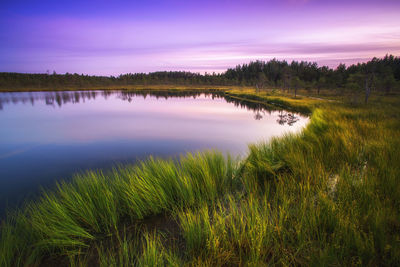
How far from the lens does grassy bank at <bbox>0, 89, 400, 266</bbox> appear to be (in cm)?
206

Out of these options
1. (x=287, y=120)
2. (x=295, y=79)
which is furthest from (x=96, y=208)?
(x=295, y=79)

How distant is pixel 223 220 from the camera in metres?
2.51

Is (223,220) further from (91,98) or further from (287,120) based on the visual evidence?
(91,98)

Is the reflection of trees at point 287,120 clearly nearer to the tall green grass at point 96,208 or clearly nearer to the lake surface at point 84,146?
the lake surface at point 84,146

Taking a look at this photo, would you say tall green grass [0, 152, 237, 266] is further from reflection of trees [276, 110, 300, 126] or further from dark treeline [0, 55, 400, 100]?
dark treeline [0, 55, 400, 100]

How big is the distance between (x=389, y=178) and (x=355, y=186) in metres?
0.66

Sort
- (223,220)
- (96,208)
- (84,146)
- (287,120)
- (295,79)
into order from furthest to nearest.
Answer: (295,79), (287,120), (84,146), (96,208), (223,220)

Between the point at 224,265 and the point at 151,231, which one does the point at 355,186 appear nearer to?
the point at 224,265

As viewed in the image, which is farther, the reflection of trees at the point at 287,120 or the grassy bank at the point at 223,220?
the reflection of trees at the point at 287,120

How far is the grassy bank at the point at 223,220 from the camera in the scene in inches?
81.0

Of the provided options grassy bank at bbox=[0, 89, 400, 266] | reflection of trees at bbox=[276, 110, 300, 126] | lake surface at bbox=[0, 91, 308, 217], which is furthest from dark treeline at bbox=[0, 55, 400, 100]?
grassy bank at bbox=[0, 89, 400, 266]

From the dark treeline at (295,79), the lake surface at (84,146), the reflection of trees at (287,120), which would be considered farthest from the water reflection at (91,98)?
the dark treeline at (295,79)

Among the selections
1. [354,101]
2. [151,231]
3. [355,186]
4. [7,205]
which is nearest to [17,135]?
[7,205]

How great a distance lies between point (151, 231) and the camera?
310 cm
